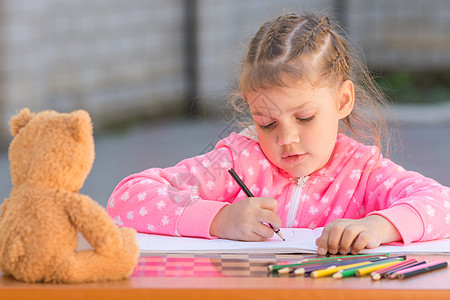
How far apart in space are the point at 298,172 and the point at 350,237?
0.36 meters

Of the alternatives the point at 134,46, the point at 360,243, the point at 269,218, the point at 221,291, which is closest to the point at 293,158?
the point at 269,218

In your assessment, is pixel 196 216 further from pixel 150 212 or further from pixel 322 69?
pixel 322 69

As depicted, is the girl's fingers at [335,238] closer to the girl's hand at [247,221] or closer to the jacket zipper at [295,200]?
the girl's hand at [247,221]

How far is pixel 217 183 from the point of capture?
153 centimetres

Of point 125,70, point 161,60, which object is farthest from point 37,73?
point 161,60

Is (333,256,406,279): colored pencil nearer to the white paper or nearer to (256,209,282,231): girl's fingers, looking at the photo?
the white paper

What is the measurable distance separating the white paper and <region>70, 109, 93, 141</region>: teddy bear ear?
0.83 ft

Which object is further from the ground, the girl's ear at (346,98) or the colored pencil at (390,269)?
the girl's ear at (346,98)

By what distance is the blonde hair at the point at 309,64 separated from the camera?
55.7 inches

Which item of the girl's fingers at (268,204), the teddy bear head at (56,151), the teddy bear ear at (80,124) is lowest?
the girl's fingers at (268,204)

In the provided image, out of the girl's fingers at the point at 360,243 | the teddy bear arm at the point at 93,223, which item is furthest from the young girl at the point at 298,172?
the teddy bear arm at the point at 93,223

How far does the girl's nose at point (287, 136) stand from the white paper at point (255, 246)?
20 cm

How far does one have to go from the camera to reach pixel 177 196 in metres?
1.36

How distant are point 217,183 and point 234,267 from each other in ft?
1.57
